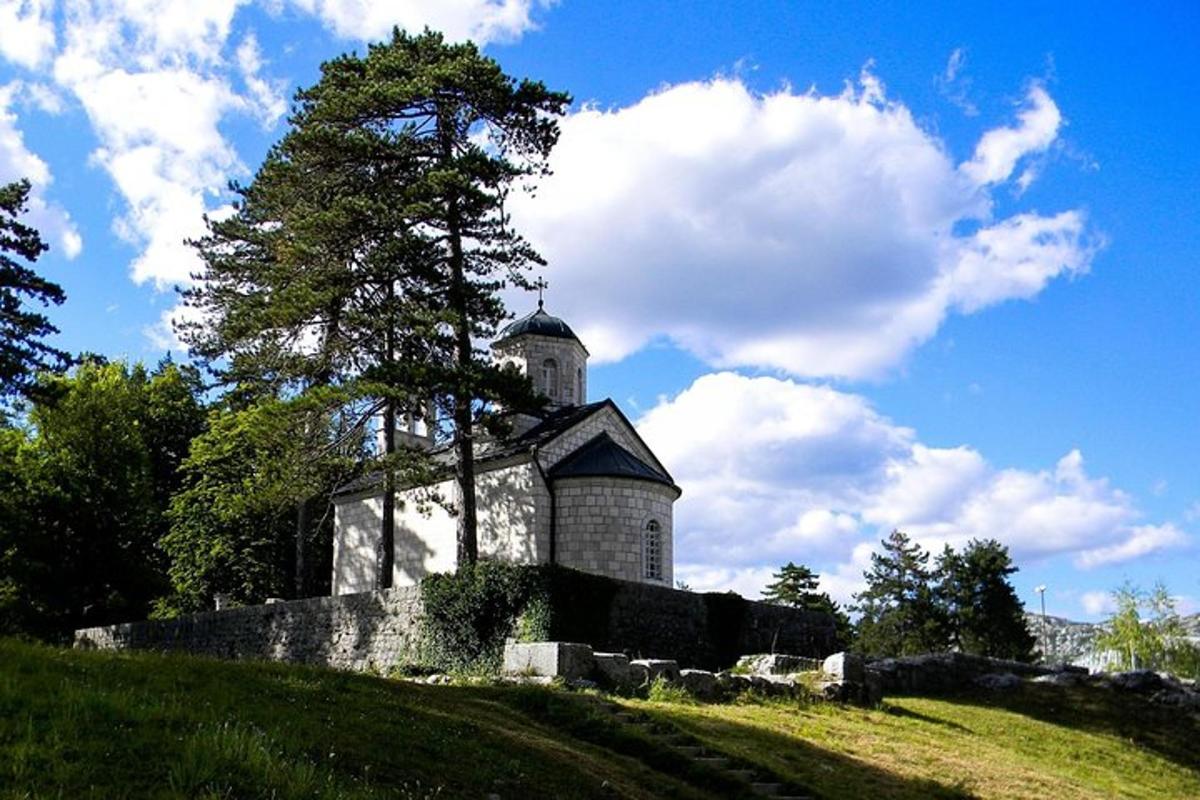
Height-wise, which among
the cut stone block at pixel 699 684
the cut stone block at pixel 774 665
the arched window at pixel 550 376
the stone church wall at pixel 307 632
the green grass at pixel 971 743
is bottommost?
the green grass at pixel 971 743

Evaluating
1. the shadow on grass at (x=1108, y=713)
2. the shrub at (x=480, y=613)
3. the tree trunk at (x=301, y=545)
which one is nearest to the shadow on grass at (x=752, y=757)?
the shrub at (x=480, y=613)

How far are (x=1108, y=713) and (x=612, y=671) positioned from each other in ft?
39.7

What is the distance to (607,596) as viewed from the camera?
23547mm

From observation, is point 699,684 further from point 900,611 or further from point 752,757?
point 900,611

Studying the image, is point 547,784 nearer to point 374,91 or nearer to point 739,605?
point 739,605

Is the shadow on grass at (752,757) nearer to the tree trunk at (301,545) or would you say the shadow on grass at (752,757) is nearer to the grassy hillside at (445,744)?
the grassy hillside at (445,744)

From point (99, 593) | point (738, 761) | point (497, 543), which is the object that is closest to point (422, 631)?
point (497, 543)

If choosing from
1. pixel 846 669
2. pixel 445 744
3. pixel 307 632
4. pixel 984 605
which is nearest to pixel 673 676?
pixel 846 669

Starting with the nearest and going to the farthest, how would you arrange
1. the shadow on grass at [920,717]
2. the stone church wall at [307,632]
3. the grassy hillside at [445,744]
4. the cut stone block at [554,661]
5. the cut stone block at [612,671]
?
the grassy hillside at [445,744]
the cut stone block at [554,661]
the cut stone block at [612,671]
the shadow on grass at [920,717]
the stone church wall at [307,632]

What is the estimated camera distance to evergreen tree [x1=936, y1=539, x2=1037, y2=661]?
52000mm

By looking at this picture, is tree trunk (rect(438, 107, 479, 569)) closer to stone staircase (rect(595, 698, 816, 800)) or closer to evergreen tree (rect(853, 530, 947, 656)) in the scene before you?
stone staircase (rect(595, 698, 816, 800))

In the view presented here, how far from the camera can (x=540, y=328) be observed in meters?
35.8

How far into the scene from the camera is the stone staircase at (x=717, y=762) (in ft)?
42.7

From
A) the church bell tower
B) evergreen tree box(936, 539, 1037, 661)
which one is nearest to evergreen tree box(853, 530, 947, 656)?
evergreen tree box(936, 539, 1037, 661)
